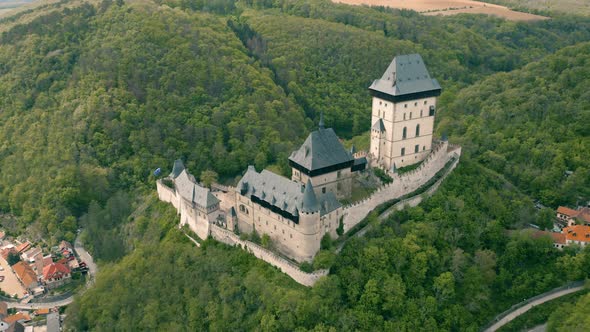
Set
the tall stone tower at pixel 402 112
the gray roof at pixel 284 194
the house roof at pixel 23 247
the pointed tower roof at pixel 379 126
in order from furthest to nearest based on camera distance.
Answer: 1. the house roof at pixel 23 247
2. the pointed tower roof at pixel 379 126
3. the tall stone tower at pixel 402 112
4. the gray roof at pixel 284 194

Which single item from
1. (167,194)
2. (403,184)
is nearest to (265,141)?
(167,194)

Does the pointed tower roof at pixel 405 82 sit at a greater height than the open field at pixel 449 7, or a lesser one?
greater

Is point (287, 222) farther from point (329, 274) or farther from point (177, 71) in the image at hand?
point (177, 71)

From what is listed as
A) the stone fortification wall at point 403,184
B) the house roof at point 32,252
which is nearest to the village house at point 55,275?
the house roof at point 32,252

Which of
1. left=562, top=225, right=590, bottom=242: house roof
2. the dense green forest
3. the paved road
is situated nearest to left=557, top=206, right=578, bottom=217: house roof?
the dense green forest

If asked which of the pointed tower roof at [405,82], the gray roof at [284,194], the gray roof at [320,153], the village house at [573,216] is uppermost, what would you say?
the pointed tower roof at [405,82]

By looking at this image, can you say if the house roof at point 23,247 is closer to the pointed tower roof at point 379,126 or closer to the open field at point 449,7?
the pointed tower roof at point 379,126
